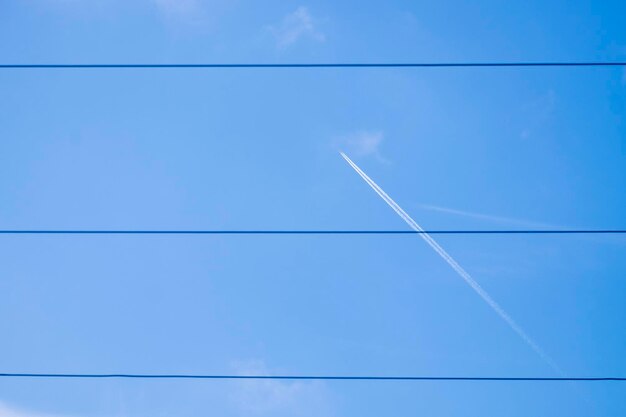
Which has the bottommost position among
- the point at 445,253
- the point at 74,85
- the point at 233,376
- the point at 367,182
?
the point at 233,376

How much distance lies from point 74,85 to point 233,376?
1.35 metres

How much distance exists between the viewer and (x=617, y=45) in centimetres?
209

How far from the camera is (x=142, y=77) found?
218 cm

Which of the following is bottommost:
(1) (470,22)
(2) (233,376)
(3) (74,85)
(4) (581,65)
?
(2) (233,376)

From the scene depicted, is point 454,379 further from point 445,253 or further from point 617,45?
point 617,45

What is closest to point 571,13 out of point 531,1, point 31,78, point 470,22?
point 531,1

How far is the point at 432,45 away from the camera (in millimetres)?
2168

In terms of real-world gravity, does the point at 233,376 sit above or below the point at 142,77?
below

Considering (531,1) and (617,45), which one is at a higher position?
(531,1)

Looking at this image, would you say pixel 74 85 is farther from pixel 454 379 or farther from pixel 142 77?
pixel 454 379

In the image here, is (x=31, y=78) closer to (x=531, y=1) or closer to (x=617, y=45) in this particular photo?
(x=531, y=1)

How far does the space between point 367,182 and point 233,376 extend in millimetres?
931

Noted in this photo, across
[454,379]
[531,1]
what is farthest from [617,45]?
[454,379]

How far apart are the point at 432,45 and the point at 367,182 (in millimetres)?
624
